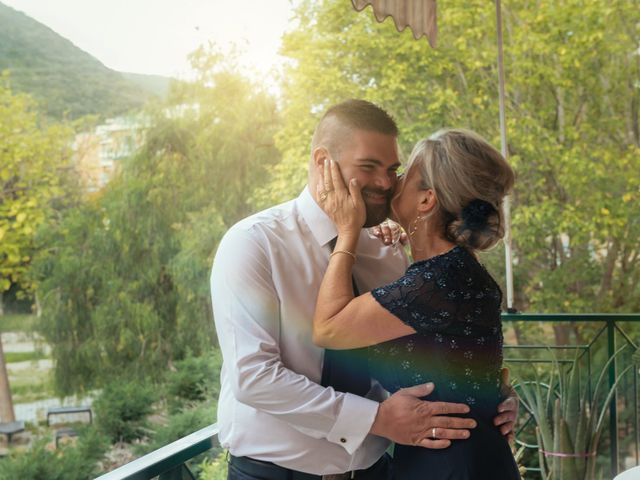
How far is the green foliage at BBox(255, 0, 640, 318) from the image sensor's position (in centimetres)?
841

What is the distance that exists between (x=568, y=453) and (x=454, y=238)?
1.81 metres

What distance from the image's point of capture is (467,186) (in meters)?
1.30

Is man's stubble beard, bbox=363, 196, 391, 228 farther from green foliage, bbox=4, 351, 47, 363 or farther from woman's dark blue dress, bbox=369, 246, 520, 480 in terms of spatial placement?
green foliage, bbox=4, 351, 47, 363

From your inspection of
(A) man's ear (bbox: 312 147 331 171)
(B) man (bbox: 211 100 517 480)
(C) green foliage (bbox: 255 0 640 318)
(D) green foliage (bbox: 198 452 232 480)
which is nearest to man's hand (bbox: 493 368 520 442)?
(B) man (bbox: 211 100 517 480)

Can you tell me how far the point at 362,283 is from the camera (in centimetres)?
146

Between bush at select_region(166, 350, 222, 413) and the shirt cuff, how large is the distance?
10220mm

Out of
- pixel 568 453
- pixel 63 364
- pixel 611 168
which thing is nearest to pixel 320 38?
pixel 611 168

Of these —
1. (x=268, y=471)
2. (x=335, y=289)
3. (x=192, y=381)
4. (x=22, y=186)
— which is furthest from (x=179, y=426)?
(x=335, y=289)

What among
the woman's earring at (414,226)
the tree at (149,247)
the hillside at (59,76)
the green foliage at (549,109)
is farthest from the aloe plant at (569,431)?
the hillside at (59,76)

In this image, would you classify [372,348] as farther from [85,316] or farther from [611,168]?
[85,316]

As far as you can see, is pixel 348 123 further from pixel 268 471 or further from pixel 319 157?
pixel 268 471

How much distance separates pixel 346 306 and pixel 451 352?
18 centimetres

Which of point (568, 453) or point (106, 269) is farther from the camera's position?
point (106, 269)

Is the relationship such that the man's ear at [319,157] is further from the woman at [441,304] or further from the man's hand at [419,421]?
the man's hand at [419,421]
